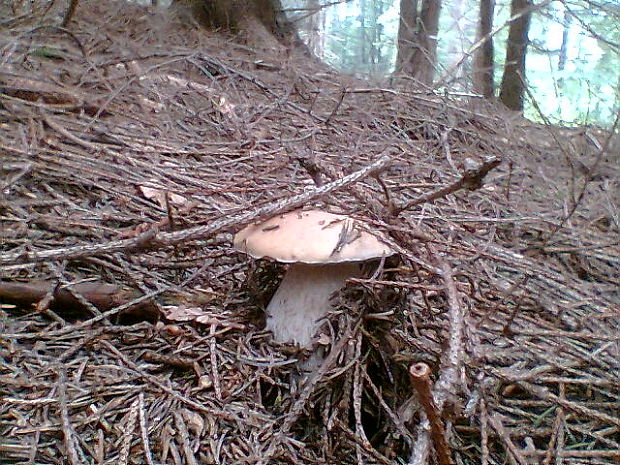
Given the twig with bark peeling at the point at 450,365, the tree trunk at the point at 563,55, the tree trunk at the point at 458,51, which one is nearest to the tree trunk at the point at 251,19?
the tree trunk at the point at 458,51

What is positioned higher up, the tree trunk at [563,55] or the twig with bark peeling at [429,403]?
the tree trunk at [563,55]

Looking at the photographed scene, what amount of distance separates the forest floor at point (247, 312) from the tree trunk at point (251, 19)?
2.42m

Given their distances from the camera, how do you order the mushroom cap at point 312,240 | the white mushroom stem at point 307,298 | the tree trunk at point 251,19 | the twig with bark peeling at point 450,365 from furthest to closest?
the tree trunk at point 251,19
the white mushroom stem at point 307,298
the mushroom cap at point 312,240
the twig with bark peeling at point 450,365

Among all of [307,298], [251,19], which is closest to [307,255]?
[307,298]

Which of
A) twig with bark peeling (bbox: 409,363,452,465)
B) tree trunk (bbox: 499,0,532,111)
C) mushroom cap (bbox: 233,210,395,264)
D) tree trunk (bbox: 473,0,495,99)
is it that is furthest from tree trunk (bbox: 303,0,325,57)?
twig with bark peeling (bbox: 409,363,452,465)

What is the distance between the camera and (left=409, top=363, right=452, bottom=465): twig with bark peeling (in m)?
0.82

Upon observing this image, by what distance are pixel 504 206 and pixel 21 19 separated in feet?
9.45

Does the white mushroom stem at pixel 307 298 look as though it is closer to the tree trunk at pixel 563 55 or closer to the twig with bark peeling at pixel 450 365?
the twig with bark peeling at pixel 450 365

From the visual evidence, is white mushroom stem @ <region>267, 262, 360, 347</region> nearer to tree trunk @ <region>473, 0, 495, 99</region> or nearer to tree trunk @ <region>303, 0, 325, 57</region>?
tree trunk @ <region>303, 0, 325, 57</region>

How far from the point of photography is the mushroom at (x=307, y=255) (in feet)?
4.53

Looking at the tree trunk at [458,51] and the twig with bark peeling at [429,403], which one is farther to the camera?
the tree trunk at [458,51]

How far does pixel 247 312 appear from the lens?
1.63m

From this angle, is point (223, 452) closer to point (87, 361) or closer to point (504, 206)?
point (87, 361)

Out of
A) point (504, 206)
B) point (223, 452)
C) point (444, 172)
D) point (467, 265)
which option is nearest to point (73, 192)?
point (223, 452)
